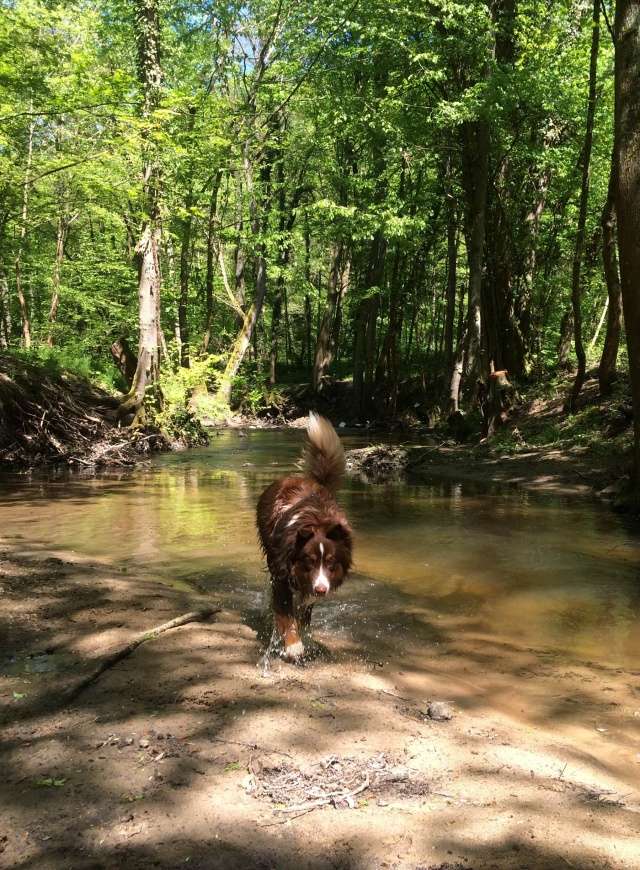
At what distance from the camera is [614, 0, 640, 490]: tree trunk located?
7715mm

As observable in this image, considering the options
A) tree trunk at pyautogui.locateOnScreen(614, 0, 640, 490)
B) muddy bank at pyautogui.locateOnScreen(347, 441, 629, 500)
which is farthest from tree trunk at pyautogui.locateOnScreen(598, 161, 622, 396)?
tree trunk at pyautogui.locateOnScreen(614, 0, 640, 490)

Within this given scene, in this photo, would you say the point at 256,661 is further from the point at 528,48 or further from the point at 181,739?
the point at 528,48

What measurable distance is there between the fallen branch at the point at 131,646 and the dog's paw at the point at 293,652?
869 mm

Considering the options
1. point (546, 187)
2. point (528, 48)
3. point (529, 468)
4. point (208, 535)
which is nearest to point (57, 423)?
point (208, 535)

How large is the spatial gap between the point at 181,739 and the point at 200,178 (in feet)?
77.5

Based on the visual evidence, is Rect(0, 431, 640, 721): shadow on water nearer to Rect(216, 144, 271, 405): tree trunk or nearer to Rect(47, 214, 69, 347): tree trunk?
Rect(216, 144, 271, 405): tree trunk

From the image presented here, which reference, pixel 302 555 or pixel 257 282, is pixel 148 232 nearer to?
pixel 257 282

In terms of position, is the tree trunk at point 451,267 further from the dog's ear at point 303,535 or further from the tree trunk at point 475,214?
the dog's ear at point 303,535

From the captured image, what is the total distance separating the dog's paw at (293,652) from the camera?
4.07 m

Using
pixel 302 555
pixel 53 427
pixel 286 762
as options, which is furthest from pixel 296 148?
pixel 286 762

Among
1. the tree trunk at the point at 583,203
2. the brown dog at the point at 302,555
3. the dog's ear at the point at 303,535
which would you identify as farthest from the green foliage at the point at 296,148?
the dog's ear at the point at 303,535

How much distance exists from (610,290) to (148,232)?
11.1 m

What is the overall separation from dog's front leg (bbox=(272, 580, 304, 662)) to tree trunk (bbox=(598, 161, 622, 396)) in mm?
9694

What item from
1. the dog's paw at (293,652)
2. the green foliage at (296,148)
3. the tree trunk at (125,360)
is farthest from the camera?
the tree trunk at (125,360)
